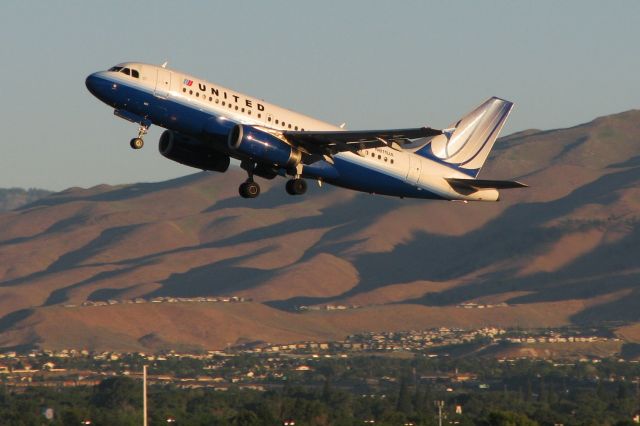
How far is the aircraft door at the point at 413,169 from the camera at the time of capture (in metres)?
100

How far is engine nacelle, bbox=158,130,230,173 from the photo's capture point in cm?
9394

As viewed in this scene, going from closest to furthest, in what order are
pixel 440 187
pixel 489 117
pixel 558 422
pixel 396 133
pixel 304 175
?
pixel 396 133 < pixel 304 175 < pixel 440 187 < pixel 489 117 < pixel 558 422

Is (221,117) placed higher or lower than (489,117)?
lower

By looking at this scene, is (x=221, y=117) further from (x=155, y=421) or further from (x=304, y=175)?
(x=155, y=421)

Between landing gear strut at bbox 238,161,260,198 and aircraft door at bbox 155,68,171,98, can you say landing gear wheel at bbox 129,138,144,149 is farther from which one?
landing gear strut at bbox 238,161,260,198

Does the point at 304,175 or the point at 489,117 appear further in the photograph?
the point at 489,117

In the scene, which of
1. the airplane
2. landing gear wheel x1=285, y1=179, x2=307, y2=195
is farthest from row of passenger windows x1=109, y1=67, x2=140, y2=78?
landing gear wheel x1=285, y1=179, x2=307, y2=195

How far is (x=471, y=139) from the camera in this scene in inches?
4277

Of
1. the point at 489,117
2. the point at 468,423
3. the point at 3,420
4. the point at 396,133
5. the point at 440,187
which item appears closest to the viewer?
the point at 396,133

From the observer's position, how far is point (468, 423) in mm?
171875

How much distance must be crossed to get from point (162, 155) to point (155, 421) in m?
92.1

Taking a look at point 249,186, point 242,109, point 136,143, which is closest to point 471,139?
point 249,186

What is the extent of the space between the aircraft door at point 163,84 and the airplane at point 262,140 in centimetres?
6

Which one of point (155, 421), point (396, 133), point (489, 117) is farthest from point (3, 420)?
point (396, 133)
